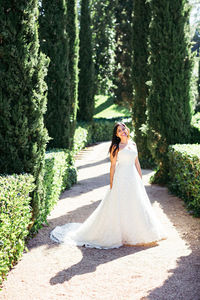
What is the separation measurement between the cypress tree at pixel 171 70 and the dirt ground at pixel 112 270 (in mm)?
3605

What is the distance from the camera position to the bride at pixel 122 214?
536 centimetres

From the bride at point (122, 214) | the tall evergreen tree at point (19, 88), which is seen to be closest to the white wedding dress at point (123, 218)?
the bride at point (122, 214)

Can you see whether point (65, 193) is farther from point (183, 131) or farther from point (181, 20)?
point (181, 20)

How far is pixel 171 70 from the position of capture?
9.58 metres

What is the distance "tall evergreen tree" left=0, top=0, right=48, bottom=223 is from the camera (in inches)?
205

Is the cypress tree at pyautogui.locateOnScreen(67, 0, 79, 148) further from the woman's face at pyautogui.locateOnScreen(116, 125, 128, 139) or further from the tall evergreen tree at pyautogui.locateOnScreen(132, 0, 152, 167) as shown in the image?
the woman's face at pyautogui.locateOnScreen(116, 125, 128, 139)

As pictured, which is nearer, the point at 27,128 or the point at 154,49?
the point at 27,128

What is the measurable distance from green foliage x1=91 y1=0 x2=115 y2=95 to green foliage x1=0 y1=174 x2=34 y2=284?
70.3 ft

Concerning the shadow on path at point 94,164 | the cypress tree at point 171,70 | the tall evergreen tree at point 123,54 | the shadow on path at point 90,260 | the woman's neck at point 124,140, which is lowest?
the shadow on path at point 90,260

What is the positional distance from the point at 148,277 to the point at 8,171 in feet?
9.05

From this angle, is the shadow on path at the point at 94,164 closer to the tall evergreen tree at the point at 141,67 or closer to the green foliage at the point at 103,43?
the tall evergreen tree at the point at 141,67

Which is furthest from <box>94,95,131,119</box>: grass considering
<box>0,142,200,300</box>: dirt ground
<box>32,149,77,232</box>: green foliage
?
<box>0,142,200,300</box>: dirt ground

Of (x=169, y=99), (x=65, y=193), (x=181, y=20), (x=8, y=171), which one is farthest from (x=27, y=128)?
(x=181, y=20)

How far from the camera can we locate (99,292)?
384 cm
